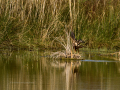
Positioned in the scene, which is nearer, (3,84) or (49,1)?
(3,84)

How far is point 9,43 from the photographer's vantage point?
1223cm

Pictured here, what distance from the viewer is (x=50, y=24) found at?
43.2ft

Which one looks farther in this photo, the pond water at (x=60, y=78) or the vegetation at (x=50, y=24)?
the vegetation at (x=50, y=24)

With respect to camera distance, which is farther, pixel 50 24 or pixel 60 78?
pixel 50 24

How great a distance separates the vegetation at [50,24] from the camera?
12328 millimetres

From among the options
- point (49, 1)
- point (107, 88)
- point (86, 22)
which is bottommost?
point (107, 88)

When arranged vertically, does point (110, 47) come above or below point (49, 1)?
below

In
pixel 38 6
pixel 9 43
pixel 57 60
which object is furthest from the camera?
pixel 38 6

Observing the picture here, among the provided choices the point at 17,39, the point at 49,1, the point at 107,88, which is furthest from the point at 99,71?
the point at 49,1

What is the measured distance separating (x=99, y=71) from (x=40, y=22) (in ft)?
22.2

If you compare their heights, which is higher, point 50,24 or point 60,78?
point 50,24

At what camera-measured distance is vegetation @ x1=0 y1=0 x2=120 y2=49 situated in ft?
40.4

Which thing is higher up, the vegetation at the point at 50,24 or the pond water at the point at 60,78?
the vegetation at the point at 50,24

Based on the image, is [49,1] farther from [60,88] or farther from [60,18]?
[60,88]
